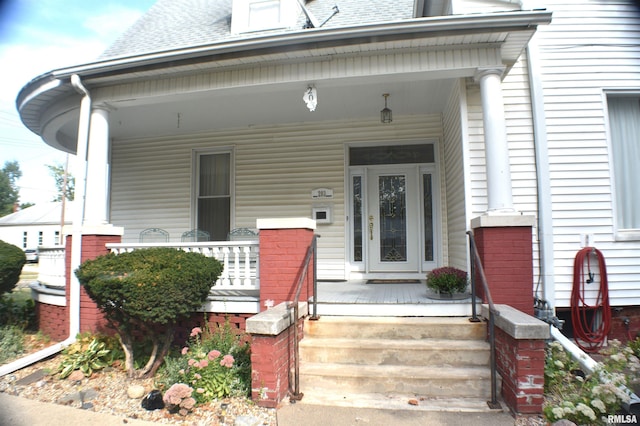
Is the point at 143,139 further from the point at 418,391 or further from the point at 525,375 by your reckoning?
the point at 525,375

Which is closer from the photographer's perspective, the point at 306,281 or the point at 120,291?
the point at 120,291

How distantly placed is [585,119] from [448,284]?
3021mm

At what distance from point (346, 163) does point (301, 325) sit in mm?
3599

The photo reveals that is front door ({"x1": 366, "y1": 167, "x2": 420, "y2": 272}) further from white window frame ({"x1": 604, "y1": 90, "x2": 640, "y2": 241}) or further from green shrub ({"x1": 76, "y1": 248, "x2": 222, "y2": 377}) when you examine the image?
green shrub ({"x1": 76, "y1": 248, "x2": 222, "y2": 377})

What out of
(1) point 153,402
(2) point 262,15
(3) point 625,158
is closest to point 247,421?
(1) point 153,402

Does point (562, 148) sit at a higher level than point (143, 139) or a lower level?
lower

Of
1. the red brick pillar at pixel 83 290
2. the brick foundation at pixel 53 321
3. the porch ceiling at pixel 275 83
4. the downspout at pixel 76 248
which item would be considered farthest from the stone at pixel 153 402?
the porch ceiling at pixel 275 83

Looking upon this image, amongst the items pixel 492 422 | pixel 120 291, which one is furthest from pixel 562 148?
pixel 120 291

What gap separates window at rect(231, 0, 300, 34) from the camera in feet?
20.9

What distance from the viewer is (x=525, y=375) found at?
287 cm

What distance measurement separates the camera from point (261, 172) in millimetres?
7094

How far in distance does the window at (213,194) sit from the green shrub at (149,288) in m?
3.09

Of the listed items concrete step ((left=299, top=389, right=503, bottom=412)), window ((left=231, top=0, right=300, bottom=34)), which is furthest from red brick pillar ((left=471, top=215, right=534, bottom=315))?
window ((left=231, top=0, right=300, bottom=34))

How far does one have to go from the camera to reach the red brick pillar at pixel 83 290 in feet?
15.7
